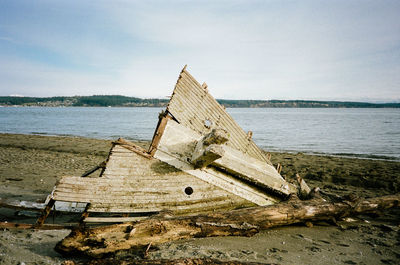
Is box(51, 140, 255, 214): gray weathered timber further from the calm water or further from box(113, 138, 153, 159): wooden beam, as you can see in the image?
the calm water

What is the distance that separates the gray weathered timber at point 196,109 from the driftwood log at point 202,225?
76.8 inches

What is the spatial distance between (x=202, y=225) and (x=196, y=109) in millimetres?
2726

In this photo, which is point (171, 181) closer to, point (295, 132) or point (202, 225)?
point (202, 225)

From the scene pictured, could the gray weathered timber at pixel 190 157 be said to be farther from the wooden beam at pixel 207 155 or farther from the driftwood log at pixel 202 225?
the driftwood log at pixel 202 225

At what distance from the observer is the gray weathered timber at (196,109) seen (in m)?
5.50

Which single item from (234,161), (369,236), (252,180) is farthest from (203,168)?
(369,236)

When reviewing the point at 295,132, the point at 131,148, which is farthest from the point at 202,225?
the point at 295,132

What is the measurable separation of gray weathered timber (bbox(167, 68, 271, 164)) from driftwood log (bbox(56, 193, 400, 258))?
1951mm

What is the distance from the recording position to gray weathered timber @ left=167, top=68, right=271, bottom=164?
217 inches

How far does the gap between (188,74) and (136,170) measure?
259 centimetres

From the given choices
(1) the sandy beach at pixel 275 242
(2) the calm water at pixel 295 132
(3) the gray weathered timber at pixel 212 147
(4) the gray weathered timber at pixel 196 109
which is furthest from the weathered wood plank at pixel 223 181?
(2) the calm water at pixel 295 132

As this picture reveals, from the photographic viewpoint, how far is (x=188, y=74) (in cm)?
569

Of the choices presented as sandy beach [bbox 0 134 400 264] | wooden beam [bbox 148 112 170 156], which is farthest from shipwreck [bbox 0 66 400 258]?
sandy beach [bbox 0 134 400 264]

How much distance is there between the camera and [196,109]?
224 inches
